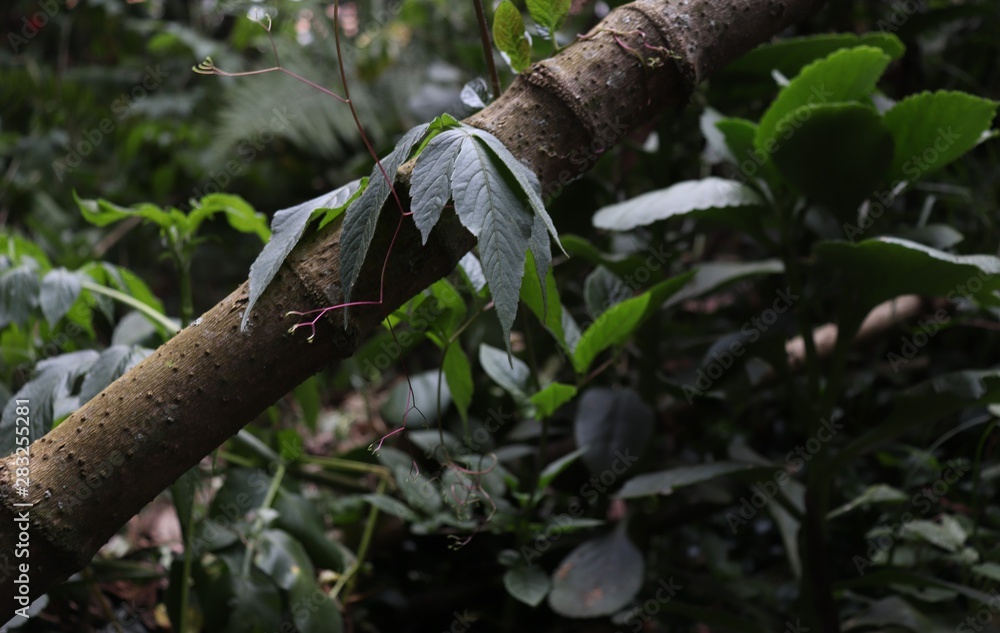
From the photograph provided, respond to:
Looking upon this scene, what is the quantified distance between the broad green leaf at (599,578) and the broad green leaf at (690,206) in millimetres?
448

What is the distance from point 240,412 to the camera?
0.59 metres

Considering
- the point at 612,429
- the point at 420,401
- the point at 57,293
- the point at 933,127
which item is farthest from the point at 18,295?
the point at 933,127

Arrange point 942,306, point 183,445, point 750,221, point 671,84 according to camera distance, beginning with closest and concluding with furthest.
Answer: point 183,445
point 671,84
point 750,221
point 942,306

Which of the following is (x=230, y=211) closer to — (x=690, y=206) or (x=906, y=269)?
(x=690, y=206)

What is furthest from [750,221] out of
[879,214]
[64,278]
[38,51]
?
[38,51]

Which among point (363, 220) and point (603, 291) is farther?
point (603, 291)

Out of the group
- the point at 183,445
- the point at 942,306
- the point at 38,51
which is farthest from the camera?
the point at 38,51

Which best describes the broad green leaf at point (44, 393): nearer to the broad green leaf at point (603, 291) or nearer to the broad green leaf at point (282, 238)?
the broad green leaf at point (282, 238)

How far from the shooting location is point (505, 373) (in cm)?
94

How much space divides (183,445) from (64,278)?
1.51ft

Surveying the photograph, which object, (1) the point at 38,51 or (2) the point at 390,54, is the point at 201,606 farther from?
(1) the point at 38,51

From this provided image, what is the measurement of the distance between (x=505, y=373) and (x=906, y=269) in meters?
0.50

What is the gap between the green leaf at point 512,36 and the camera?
71cm

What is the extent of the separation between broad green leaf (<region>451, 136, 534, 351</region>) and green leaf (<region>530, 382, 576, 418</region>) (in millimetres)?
330
